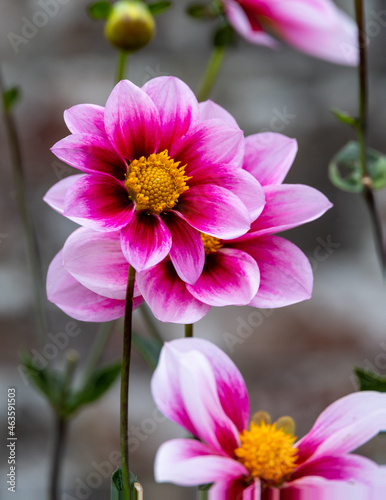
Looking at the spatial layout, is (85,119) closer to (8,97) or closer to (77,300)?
(77,300)

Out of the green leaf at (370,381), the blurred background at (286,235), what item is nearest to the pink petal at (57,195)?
the green leaf at (370,381)

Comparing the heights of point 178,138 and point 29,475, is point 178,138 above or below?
above

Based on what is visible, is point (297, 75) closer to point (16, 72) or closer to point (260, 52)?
point (260, 52)

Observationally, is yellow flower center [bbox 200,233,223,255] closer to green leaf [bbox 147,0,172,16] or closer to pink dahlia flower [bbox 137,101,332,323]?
pink dahlia flower [bbox 137,101,332,323]

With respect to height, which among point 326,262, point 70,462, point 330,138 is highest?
point 330,138

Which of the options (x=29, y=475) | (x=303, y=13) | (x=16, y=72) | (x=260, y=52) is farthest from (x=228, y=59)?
(x=29, y=475)
